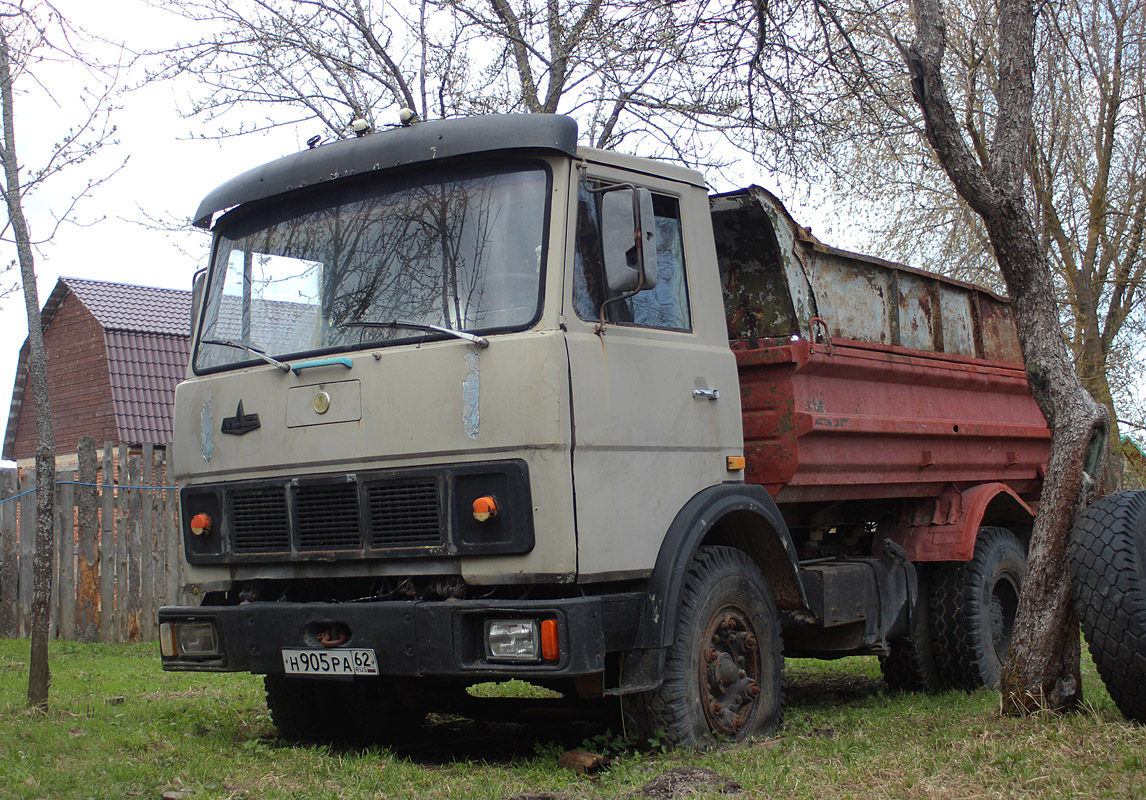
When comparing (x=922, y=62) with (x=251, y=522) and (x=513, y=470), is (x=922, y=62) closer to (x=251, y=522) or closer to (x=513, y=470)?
(x=513, y=470)

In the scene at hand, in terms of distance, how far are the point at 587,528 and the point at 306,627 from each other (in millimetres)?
1311

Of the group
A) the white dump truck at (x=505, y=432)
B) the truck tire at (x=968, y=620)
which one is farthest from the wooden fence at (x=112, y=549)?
the truck tire at (x=968, y=620)

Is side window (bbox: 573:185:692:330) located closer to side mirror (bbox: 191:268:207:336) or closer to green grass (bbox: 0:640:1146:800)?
green grass (bbox: 0:640:1146:800)

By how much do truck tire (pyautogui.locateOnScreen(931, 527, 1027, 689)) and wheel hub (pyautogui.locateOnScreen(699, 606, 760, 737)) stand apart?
2.42 m

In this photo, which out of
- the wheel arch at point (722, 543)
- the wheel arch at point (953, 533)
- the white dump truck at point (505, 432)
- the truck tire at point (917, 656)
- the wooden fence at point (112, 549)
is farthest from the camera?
the wooden fence at point (112, 549)

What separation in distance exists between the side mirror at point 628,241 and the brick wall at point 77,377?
22812mm

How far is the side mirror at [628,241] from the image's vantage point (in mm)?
4547

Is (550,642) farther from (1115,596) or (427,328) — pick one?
(1115,596)

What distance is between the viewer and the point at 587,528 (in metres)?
4.45

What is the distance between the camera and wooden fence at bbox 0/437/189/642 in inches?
367

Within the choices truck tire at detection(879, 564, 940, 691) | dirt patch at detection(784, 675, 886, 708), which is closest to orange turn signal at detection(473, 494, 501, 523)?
dirt patch at detection(784, 675, 886, 708)

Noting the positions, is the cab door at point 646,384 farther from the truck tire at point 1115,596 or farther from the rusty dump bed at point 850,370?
the truck tire at point 1115,596

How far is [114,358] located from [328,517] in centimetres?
2263

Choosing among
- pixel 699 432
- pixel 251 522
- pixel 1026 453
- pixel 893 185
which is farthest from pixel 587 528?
pixel 893 185
